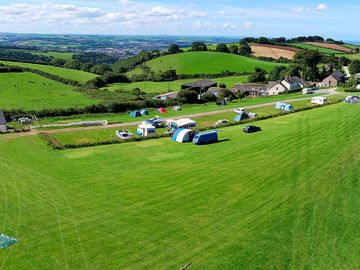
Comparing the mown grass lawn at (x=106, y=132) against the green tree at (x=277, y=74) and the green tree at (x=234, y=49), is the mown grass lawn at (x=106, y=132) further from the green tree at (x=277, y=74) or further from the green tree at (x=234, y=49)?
the green tree at (x=234, y=49)

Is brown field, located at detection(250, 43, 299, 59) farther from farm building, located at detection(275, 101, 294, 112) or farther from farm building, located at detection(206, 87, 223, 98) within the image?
farm building, located at detection(275, 101, 294, 112)

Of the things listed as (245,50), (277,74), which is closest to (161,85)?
(277,74)

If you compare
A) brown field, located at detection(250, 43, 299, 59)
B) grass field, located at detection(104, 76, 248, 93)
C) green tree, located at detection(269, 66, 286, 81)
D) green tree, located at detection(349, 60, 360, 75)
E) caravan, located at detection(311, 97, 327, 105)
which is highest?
brown field, located at detection(250, 43, 299, 59)

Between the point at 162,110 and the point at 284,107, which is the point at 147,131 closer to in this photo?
the point at 162,110

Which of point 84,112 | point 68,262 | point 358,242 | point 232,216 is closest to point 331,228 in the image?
point 358,242

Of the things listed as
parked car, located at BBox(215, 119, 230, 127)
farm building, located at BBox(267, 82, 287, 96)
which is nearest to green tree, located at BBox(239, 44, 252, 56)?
farm building, located at BBox(267, 82, 287, 96)

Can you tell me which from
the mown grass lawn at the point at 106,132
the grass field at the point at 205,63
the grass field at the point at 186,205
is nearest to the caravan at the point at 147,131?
the mown grass lawn at the point at 106,132
